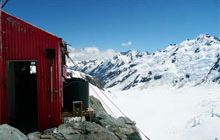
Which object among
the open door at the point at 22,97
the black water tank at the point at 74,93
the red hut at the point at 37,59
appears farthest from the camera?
the black water tank at the point at 74,93

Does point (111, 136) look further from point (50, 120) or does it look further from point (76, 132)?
point (50, 120)

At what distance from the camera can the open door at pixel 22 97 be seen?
19.8 m

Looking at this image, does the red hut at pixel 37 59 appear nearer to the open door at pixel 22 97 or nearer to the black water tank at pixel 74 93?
the open door at pixel 22 97

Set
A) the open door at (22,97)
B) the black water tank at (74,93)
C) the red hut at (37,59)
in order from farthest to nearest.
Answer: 1. the black water tank at (74,93)
2. the open door at (22,97)
3. the red hut at (37,59)

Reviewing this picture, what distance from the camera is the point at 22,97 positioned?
2225 cm

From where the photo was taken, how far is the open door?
779 inches

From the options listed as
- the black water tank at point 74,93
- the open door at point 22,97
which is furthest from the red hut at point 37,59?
the black water tank at point 74,93

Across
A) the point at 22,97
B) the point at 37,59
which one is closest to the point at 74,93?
the point at 37,59

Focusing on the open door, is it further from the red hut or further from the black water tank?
the black water tank

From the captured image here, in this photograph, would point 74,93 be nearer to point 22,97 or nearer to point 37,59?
point 37,59

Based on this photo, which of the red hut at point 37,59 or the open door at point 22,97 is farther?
the open door at point 22,97

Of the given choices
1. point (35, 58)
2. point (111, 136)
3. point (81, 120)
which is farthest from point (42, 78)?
point (111, 136)

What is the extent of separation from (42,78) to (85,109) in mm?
3940

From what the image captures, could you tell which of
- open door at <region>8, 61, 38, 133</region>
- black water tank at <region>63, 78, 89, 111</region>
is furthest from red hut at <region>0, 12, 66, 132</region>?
black water tank at <region>63, 78, 89, 111</region>
